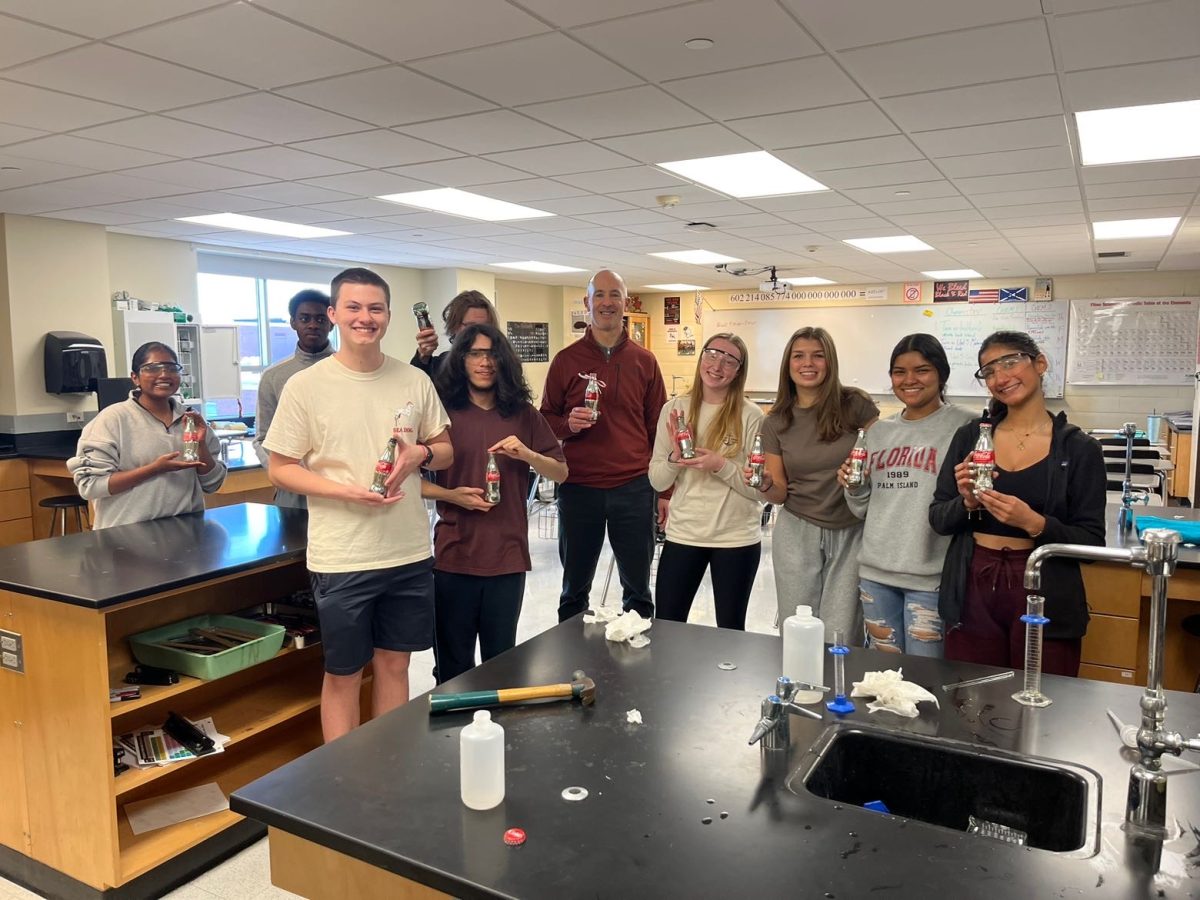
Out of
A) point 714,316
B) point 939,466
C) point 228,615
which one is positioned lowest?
point 228,615

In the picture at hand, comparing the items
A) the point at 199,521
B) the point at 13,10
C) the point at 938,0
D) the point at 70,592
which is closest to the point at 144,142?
the point at 13,10

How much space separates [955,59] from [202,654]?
9.53 ft

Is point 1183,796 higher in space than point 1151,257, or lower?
lower

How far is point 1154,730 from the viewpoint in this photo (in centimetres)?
114

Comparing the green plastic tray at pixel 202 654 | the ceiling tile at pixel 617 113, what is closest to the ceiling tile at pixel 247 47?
the ceiling tile at pixel 617 113

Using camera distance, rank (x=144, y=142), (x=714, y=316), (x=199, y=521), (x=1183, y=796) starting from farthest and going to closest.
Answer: (x=714, y=316) → (x=144, y=142) → (x=199, y=521) → (x=1183, y=796)

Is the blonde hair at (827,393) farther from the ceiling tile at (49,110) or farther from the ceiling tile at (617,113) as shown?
the ceiling tile at (49,110)

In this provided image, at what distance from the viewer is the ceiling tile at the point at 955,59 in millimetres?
2465

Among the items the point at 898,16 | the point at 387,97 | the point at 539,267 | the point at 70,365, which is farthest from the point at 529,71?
the point at 539,267

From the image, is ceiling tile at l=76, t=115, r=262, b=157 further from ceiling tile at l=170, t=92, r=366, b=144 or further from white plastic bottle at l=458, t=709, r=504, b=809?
white plastic bottle at l=458, t=709, r=504, b=809

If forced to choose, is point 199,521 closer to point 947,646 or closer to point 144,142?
point 144,142

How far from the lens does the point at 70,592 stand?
1.94 meters

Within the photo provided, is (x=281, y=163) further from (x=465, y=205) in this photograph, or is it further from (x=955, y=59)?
(x=955, y=59)

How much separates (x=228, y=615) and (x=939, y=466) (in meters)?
2.22
